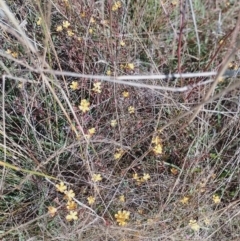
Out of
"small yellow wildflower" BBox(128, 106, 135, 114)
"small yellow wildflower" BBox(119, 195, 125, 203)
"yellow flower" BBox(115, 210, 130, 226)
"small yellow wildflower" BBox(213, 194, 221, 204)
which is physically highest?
"small yellow wildflower" BBox(128, 106, 135, 114)

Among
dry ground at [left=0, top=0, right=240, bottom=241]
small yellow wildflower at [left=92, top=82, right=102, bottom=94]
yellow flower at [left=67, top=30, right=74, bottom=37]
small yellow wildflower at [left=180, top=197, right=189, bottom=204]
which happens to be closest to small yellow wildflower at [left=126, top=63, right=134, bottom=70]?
dry ground at [left=0, top=0, right=240, bottom=241]

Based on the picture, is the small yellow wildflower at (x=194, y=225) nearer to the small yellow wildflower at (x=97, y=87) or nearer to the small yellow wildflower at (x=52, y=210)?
the small yellow wildflower at (x=52, y=210)

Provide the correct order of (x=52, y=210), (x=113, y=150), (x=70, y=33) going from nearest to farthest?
1. (x=52, y=210)
2. (x=113, y=150)
3. (x=70, y=33)

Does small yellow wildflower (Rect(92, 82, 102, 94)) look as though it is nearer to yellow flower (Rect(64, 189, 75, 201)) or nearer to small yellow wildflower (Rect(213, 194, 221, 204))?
yellow flower (Rect(64, 189, 75, 201))

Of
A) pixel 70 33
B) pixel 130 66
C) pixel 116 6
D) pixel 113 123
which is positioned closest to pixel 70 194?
pixel 113 123

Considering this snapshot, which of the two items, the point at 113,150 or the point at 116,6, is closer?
the point at 113,150

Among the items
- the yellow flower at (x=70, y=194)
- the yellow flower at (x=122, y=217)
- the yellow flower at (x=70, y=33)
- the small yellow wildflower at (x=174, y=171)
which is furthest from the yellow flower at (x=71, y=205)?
the yellow flower at (x=70, y=33)

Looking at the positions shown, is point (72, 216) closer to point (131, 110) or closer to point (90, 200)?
point (90, 200)

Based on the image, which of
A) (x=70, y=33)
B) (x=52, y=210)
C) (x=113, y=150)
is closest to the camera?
(x=52, y=210)

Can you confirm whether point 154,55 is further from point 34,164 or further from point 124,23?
point 34,164

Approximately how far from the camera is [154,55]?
1456 millimetres

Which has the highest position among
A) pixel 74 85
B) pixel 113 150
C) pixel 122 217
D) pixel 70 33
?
pixel 70 33

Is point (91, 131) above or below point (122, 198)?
above

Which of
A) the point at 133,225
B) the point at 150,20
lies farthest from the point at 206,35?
the point at 133,225
